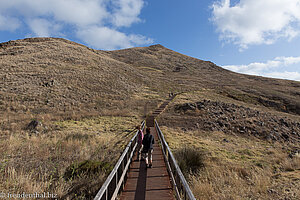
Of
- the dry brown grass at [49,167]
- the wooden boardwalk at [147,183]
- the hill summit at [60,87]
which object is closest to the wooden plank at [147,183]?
the wooden boardwalk at [147,183]

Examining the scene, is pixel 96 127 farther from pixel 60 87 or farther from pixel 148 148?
pixel 60 87

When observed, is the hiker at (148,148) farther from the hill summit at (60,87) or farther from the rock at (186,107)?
the rock at (186,107)

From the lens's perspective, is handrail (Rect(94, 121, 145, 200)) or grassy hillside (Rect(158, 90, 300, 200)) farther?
grassy hillside (Rect(158, 90, 300, 200))

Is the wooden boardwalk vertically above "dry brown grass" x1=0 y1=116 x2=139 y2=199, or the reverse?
"dry brown grass" x1=0 y1=116 x2=139 y2=199

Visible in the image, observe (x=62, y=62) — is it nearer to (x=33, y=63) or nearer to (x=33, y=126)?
(x=33, y=63)

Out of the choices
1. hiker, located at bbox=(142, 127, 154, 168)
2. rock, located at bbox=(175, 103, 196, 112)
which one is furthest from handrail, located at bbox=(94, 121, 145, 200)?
rock, located at bbox=(175, 103, 196, 112)

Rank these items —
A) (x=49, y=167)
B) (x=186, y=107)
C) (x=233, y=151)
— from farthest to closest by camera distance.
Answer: (x=186, y=107) < (x=233, y=151) < (x=49, y=167)

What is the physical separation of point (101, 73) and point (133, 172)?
144 ft

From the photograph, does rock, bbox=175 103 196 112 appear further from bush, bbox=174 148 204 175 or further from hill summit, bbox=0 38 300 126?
bush, bbox=174 148 204 175

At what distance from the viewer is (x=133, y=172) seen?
6582 mm

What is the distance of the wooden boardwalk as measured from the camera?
484cm

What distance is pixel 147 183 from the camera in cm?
559

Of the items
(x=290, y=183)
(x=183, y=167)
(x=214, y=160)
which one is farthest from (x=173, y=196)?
(x=214, y=160)

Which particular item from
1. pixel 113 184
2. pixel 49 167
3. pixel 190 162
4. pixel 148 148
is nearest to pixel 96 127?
pixel 49 167
